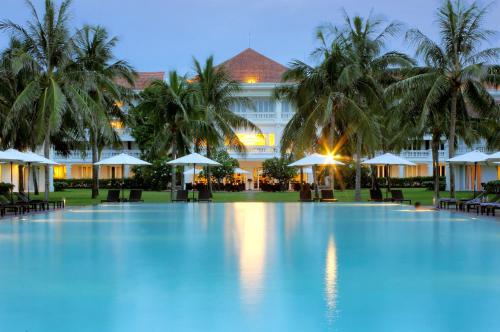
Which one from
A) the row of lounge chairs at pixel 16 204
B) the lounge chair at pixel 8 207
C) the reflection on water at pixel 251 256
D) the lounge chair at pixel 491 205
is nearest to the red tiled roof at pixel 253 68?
the row of lounge chairs at pixel 16 204

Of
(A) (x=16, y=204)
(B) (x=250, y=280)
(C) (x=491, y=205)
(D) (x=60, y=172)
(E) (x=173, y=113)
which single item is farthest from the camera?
(D) (x=60, y=172)

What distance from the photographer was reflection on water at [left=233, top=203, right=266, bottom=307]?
7512mm

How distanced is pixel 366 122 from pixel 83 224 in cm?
1552

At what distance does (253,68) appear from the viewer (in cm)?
5925

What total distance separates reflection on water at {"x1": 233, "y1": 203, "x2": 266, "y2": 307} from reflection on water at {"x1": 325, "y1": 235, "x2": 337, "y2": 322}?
80cm

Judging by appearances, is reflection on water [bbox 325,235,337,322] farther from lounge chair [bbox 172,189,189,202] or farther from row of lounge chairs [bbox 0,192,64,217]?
lounge chair [bbox 172,189,189,202]

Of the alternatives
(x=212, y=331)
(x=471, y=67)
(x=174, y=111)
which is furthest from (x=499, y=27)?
(x=212, y=331)

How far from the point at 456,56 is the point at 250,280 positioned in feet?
68.8

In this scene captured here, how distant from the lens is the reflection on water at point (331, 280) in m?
→ 6.68

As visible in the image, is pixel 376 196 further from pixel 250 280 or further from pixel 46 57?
pixel 250 280

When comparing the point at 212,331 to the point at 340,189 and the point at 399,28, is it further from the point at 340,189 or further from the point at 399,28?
the point at 340,189

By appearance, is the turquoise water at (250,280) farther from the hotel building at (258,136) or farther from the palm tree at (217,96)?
the hotel building at (258,136)

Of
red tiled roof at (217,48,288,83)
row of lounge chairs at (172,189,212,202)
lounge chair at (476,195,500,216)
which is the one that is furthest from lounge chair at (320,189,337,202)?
red tiled roof at (217,48,288,83)

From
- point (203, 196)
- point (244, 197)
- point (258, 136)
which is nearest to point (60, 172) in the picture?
point (258, 136)
